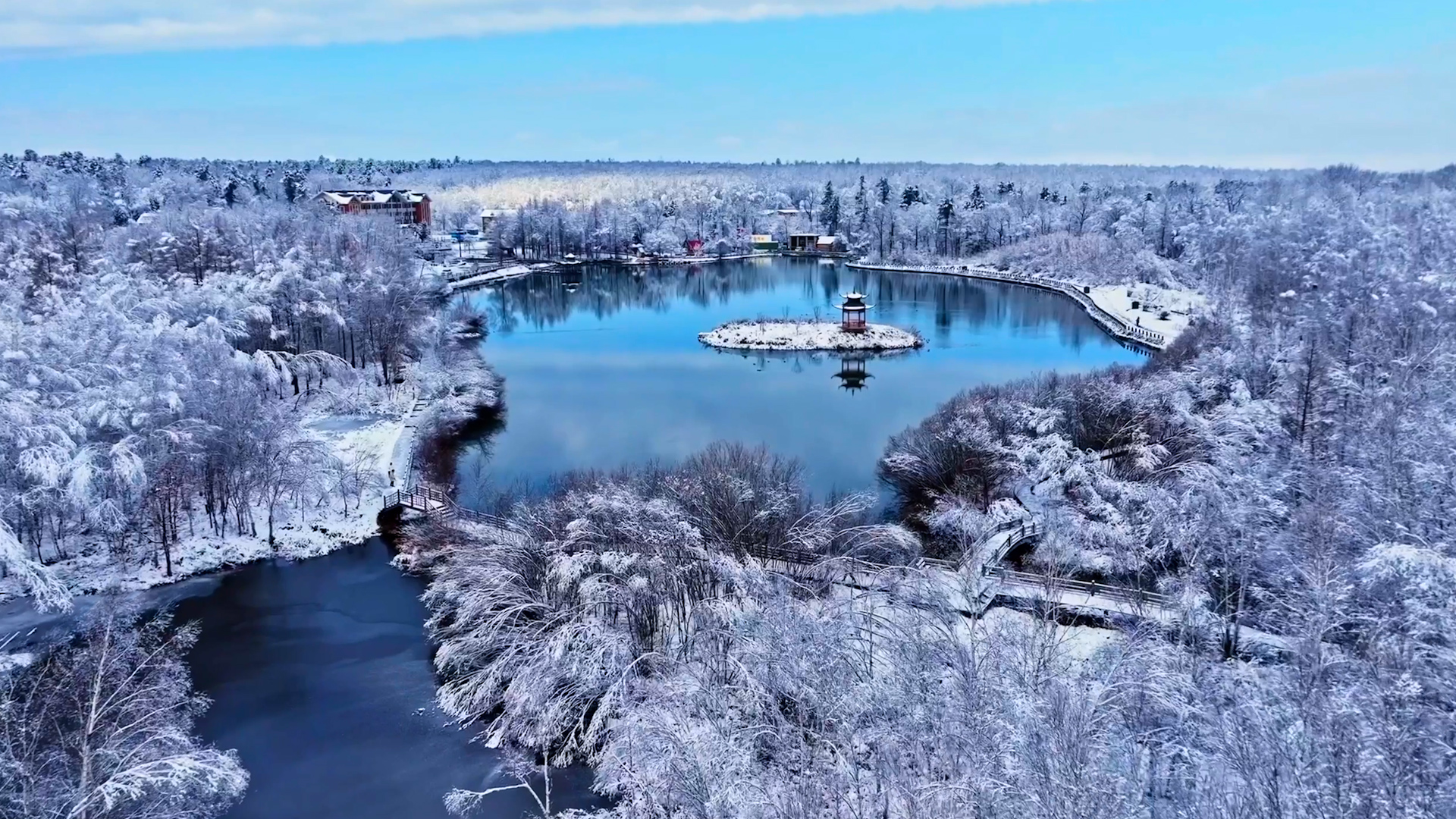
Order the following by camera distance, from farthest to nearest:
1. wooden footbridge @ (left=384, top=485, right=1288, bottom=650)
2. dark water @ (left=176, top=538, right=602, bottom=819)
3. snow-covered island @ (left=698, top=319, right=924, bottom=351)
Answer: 1. snow-covered island @ (left=698, top=319, right=924, bottom=351)
2. wooden footbridge @ (left=384, top=485, right=1288, bottom=650)
3. dark water @ (left=176, top=538, right=602, bottom=819)

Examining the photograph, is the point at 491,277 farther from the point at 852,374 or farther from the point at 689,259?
the point at 852,374

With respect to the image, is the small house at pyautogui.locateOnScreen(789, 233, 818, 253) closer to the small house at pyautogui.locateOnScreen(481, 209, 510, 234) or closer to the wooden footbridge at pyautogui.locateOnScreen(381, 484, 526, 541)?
the small house at pyautogui.locateOnScreen(481, 209, 510, 234)

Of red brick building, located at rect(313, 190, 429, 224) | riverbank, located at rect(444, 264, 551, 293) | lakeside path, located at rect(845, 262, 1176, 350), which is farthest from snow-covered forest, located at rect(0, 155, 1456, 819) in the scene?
red brick building, located at rect(313, 190, 429, 224)

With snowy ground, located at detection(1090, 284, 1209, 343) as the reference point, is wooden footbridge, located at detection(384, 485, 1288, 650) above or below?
below

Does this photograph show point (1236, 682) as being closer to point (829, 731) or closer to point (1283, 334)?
point (829, 731)

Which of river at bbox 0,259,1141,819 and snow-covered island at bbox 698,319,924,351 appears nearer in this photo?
river at bbox 0,259,1141,819

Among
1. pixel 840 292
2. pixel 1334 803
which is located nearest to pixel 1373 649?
pixel 1334 803
